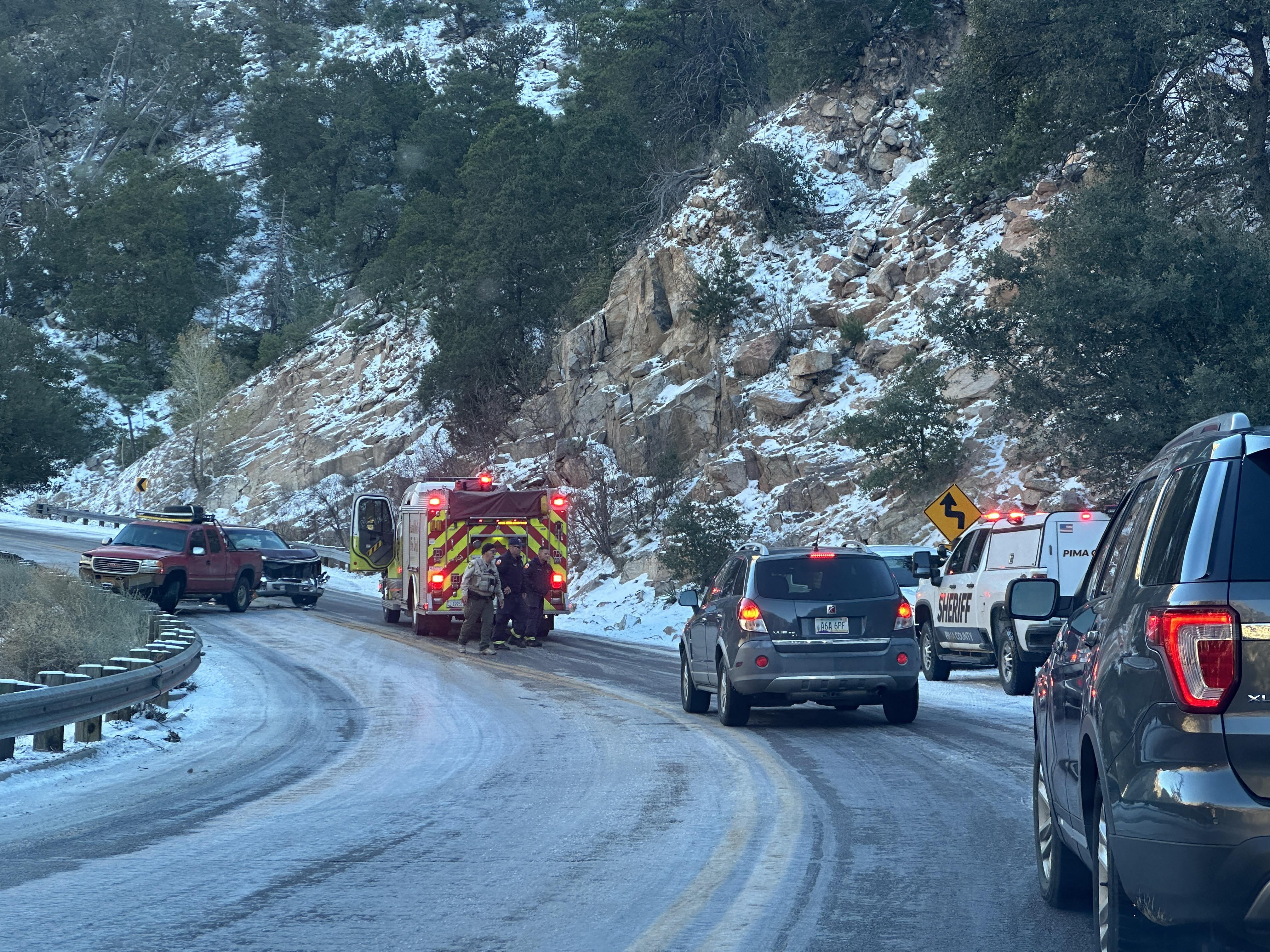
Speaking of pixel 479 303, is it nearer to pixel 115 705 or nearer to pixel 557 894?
pixel 115 705

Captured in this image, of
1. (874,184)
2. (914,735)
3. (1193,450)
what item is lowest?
(914,735)

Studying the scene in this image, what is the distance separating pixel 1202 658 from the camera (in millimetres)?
3707

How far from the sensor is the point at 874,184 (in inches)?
1837

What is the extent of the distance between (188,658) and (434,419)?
4092 cm

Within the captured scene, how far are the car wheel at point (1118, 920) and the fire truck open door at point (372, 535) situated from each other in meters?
24.0

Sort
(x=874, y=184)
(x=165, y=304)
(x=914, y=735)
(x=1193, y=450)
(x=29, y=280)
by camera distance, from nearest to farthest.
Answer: (x=1193, y=450), (x=914, y=735), (x=874, y=184), (x=165, y=304), (x=29, y=280)

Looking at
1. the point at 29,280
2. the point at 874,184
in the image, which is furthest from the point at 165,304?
the point at 874,184

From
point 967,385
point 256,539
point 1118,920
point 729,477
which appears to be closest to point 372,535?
point 256,539

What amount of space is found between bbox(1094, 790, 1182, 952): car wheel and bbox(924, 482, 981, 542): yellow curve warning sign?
19.0 meters

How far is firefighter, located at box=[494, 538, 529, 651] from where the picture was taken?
23.6m

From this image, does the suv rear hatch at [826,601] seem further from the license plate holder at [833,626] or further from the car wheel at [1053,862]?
the car wheel at [1053,862]

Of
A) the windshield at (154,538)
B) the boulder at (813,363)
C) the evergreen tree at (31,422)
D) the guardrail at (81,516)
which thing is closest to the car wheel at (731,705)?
the windshield at (154,538)

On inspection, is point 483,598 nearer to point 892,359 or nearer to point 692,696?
point 692,696

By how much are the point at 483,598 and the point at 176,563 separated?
27.2 ft
